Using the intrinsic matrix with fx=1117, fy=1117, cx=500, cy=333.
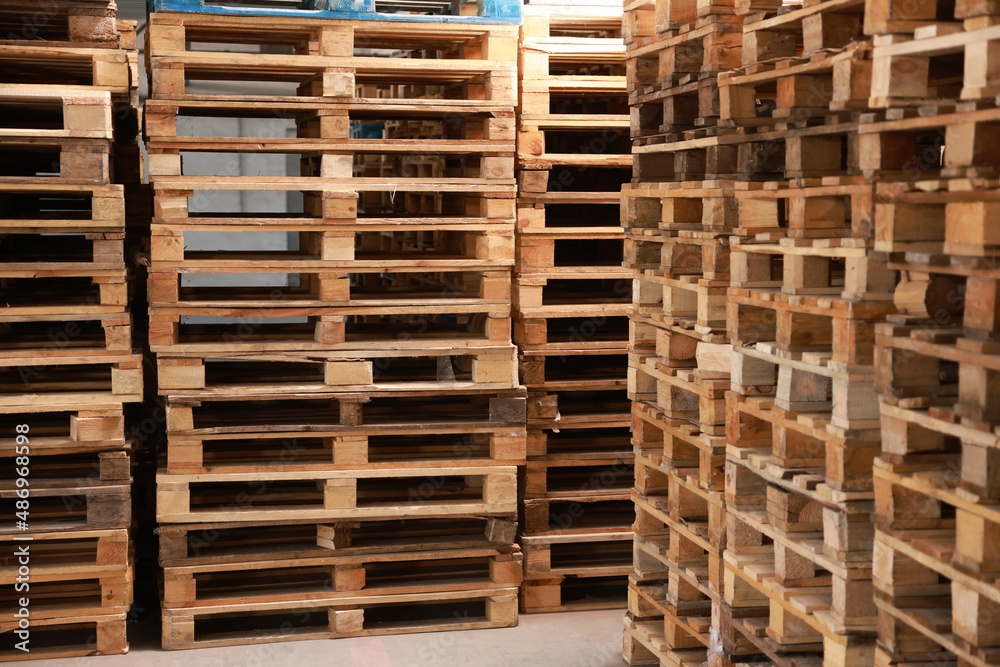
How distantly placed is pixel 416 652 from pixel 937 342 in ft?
12.5

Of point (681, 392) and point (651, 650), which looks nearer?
point (681, 392)

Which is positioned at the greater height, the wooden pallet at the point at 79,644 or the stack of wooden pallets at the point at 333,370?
the stack of wooden pallets at the point at 333,370

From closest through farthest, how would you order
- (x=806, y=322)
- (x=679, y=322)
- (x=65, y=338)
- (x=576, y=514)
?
(x=806, y=322) → (x=679, y=322) → (x=65, y=338) → (x=576, y=514)

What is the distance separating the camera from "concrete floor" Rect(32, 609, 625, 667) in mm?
6184

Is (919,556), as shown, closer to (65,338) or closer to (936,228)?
(936,228)

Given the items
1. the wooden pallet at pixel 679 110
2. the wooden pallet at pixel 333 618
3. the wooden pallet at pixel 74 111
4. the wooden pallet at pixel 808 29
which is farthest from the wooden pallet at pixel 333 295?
the wooden pallet at pixel 808 29

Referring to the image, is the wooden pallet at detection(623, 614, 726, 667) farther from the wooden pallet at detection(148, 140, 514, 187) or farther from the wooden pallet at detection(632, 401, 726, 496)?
the wooden pallet at detection(148, 140, 514, 187)

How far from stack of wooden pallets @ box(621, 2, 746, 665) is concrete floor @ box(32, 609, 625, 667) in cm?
45

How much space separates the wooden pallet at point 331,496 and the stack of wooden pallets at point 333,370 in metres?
0.01

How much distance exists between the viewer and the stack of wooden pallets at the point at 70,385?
5930 mm

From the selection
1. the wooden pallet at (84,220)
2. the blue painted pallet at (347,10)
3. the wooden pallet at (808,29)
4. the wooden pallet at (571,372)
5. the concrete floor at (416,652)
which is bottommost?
the concrete floor at (416,652)

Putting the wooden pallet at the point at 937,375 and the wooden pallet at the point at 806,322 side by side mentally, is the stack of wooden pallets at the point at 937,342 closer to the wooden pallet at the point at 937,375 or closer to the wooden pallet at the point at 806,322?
the wooden pallet at the point at 937,375

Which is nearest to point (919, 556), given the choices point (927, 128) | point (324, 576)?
point (927, 128)

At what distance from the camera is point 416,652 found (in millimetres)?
6340
